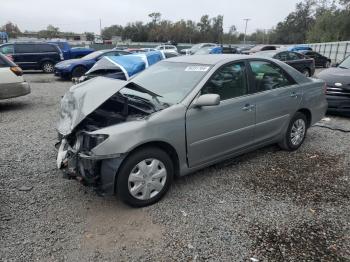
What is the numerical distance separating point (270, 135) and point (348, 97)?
358 cm

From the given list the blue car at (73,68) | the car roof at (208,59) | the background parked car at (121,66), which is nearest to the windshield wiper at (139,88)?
the car roof at (208,59)

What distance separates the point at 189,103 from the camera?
3664 millimetres

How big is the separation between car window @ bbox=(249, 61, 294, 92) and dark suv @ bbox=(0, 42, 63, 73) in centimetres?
1472

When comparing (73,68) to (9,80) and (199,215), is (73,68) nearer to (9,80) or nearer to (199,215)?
(9,80)

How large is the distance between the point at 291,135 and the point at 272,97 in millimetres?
872

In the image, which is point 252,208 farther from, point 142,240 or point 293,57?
point 293,57

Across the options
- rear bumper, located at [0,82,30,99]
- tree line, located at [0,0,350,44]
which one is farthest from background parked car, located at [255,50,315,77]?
tree line, located at [0,0,350,44]

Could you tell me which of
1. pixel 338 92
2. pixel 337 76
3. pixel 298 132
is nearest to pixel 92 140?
pixel 298 132

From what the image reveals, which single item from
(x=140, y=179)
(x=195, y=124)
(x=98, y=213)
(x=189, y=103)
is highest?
(x=189, y=103)

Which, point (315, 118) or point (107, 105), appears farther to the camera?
point (315, 118)

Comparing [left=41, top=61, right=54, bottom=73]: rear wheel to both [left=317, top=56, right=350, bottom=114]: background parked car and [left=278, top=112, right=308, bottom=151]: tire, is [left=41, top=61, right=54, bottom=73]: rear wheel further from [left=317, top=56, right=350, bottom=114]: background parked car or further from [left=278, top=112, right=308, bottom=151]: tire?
[left=278, top=112, right=308, bottom=151]: tire

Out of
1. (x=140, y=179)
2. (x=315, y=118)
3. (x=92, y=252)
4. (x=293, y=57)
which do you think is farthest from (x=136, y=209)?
(x=293, y=57)

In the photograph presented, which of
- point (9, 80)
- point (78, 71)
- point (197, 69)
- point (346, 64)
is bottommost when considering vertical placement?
point (78, 71)

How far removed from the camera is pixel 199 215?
3381mm
